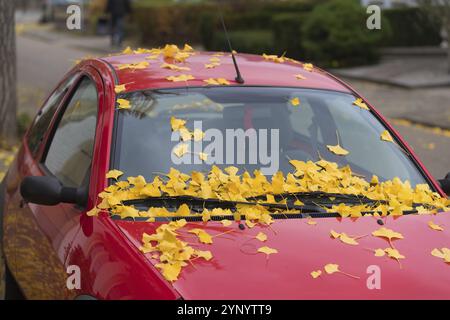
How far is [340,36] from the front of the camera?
19.8 meters

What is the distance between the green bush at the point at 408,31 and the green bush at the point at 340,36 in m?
1.57

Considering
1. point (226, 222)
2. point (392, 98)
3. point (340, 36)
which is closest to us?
point (226, 222)

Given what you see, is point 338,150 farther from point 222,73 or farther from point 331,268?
point 331,268

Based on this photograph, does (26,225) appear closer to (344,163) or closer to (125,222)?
(125,222)

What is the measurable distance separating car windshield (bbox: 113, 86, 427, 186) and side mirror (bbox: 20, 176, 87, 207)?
0.21 m

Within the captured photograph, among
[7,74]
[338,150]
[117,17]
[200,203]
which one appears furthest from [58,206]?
[117,17]

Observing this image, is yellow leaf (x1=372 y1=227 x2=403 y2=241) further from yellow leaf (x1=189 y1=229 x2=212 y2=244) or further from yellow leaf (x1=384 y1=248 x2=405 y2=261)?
yellow leaf (x1=189 y1=229 x2=212 y2=244)

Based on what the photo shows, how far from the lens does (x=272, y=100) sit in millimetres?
4422

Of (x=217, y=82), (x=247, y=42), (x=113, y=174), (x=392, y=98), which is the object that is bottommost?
(x=392, y=98)

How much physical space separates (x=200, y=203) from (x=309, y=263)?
703 mm

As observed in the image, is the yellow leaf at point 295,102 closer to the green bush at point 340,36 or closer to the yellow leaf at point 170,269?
the yellow leaf at point 170,269

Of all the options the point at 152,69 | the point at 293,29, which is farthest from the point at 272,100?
the point at 293,29

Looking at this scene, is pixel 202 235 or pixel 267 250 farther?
pixel 202 235

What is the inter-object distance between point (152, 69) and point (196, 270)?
1.66 metres
